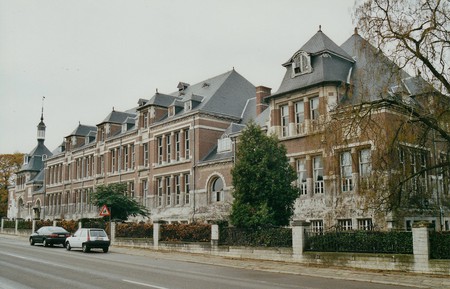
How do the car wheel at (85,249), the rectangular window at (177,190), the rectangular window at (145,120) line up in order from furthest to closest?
the rectangular window at (145,120) → the rectangular window at (177,190) → the car wheel at (85,249)

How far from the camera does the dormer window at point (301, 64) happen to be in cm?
3198

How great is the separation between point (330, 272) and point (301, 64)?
1748 cm

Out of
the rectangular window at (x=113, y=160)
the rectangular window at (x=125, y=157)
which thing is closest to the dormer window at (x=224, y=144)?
the rectangular window at (x=125, y=157)

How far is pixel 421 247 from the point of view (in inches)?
695

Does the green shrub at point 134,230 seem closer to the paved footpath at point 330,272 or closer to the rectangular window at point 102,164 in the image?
the paved footpath at point 330,272

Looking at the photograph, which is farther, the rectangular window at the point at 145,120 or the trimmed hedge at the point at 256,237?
the rectangular window at the point at 145,120

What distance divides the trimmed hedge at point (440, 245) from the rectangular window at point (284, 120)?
51.7ft

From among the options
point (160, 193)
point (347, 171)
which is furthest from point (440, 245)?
Result: point (160, 193)

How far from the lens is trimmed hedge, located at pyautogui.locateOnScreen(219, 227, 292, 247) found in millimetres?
23109

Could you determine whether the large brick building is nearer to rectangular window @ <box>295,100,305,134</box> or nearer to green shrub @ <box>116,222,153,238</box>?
rectangular window @ <box>295,100,305,134</box>

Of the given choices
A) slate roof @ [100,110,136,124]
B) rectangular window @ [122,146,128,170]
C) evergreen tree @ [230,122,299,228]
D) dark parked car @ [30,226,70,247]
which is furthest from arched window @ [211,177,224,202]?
slate roof @ [100,110,136,124]

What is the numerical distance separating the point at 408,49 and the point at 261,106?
2425 centimetres

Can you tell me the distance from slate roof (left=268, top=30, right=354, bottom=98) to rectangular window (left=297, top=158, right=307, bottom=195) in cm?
494

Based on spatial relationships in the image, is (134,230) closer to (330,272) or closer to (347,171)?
(347,171)
